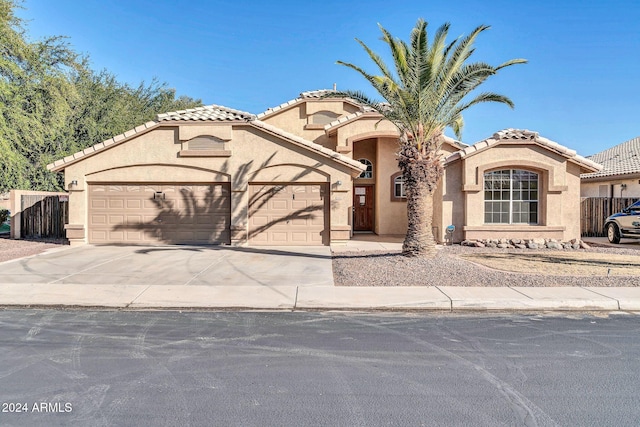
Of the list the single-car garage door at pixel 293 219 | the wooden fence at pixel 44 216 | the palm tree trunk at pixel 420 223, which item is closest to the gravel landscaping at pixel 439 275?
the palm tree trunk at pixel 420 223

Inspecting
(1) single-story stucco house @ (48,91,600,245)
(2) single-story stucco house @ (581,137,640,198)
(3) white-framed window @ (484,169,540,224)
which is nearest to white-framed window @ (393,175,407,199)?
(1) single-story stucco house @ (48,91,600,245)

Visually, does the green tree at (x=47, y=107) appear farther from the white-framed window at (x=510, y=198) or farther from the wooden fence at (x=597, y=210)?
the wooden fence at (x=597, y=210)

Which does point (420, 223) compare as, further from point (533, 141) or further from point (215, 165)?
point (215, 165)

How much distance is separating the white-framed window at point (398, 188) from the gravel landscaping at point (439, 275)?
298 inches

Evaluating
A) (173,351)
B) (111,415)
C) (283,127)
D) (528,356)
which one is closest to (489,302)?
(528,356)

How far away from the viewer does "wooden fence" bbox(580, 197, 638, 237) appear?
19.1 metres

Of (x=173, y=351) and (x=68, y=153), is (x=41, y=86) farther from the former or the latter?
(x=173, y=351)

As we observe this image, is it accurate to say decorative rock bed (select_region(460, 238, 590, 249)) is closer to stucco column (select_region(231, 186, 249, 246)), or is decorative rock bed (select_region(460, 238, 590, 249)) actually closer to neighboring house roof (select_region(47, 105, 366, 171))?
neighboring house roof (select_region(47, 105, 366, 171))

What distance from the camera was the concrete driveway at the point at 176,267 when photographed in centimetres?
955

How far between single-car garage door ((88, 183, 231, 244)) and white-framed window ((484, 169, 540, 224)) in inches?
400

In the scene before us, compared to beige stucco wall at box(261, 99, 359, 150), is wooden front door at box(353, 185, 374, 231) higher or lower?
lower

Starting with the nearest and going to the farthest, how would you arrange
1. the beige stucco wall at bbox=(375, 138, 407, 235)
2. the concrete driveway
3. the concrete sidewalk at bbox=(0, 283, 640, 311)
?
the concrete sidewalk at bbox=(0, 283, 640, 311) → the concrete driveway → the beige stucco wall at bbox=(375, 138, 407, 235)

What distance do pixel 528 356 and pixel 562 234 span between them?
12.4 metres

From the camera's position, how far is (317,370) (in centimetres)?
484
